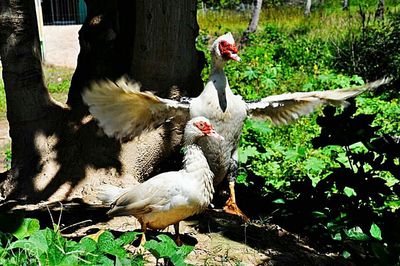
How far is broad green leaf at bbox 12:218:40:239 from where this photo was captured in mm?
2816

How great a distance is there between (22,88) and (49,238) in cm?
262

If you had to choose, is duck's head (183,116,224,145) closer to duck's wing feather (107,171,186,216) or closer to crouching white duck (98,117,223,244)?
crouching white duck (98,117,223,244)

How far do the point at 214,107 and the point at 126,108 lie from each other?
66 cm

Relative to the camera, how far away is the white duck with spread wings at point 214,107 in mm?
4629

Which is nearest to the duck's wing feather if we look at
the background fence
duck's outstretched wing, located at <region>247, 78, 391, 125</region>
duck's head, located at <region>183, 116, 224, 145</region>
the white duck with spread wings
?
duck's head, located at <region>183, 116, 224, 145</region>

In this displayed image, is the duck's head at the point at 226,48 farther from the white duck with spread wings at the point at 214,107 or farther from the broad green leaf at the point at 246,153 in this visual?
the broad green leaf at the point at 246,153

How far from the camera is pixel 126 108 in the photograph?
475 cm

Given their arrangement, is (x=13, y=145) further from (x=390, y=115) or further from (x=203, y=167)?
(x=390, y=115)

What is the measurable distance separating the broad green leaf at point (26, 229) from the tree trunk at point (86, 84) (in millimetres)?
2197

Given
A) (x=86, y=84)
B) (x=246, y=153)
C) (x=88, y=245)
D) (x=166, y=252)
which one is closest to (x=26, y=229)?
(x=88, y=245)

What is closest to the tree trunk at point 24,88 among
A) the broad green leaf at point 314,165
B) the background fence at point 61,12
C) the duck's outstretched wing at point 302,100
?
the duck's outstretched wing at point 302,100

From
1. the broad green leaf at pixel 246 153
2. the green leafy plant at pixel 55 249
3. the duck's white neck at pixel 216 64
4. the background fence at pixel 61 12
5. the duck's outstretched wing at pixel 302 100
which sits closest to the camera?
the green leafy plant at pixel 55 249

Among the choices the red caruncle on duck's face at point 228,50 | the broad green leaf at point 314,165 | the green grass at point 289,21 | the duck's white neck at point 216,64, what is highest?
the red caruncle on duck's face at point 228,50

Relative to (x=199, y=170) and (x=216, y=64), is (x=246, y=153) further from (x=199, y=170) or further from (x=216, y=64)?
(x=199, y=170)
